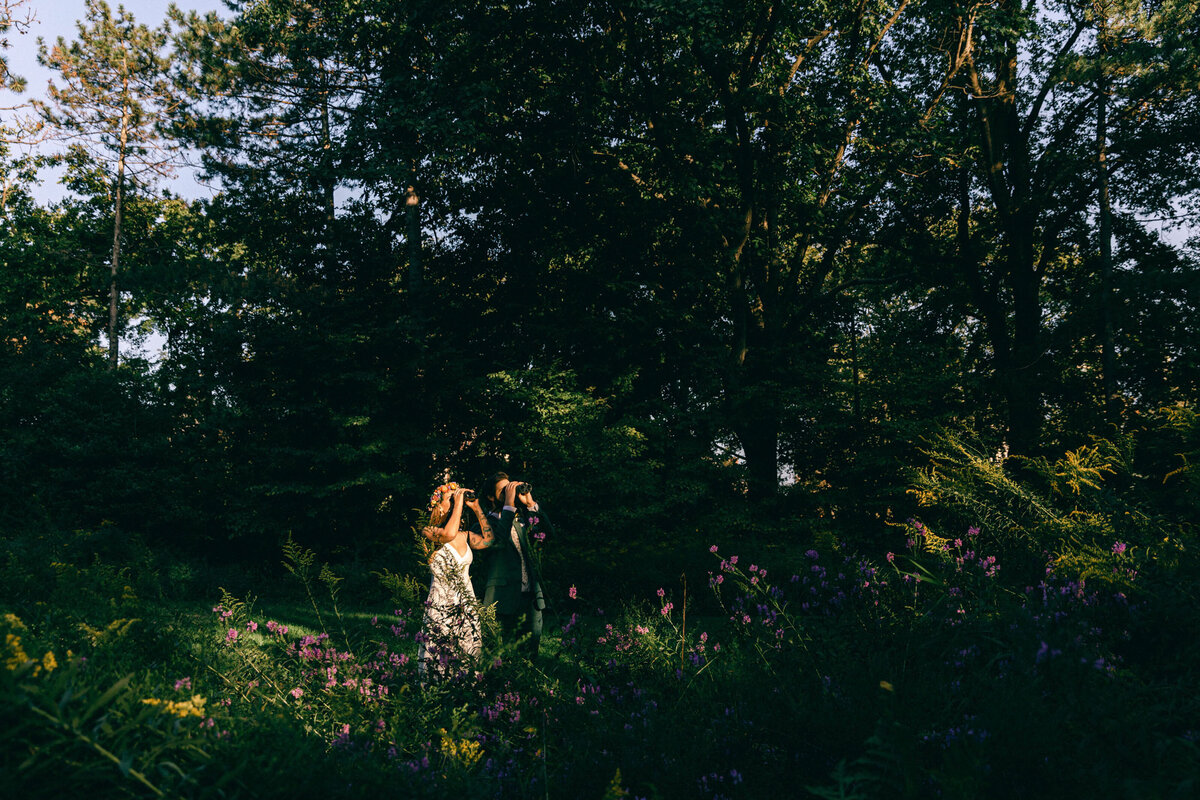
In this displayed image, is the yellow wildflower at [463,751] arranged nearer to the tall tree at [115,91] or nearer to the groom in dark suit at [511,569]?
the groom in dark suit at [511,569]

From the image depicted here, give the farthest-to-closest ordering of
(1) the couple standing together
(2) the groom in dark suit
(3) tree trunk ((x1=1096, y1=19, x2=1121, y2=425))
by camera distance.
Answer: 1. (3) tree trunk ((x1=1096, y1=19, x2=1121, y2=425))
2. (2) the groom in dark suit
3. (1) the couple standing together

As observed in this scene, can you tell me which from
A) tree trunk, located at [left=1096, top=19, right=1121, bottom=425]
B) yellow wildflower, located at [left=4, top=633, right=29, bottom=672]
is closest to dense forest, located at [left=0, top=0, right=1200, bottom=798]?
tree trunk, located at [left=1096, top=19, right=1121, bottom=425]

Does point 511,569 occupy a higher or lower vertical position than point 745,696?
higher

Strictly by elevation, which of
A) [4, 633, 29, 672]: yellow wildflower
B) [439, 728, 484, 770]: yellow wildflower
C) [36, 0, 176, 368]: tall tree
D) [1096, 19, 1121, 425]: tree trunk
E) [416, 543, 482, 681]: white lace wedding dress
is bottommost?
[439, 728, 484, 770]: yellow wildflower

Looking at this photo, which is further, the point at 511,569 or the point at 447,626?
the point at 511,569

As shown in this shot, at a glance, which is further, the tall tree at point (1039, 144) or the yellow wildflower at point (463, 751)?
the tall tree at point (1039, 144)

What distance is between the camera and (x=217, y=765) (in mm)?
1719

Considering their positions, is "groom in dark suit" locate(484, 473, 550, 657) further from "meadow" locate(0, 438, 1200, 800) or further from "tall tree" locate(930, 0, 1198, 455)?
"tall tree" locate(930, 0, 1198, 455)

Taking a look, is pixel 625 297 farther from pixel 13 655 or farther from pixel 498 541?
pixel 13 655

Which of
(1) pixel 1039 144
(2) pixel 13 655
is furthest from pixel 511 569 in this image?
(1) pixel 1039 144

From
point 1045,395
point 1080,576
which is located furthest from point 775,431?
point 1080,576

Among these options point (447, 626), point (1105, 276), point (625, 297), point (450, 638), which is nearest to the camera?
point (450, 638)

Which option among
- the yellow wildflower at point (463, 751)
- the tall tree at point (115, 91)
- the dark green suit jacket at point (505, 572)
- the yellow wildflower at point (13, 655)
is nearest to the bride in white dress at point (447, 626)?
the dark green suit jacket at point (505, 572)

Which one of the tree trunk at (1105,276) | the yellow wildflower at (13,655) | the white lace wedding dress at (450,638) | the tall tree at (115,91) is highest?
the tall tree at (115,91)
